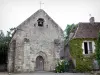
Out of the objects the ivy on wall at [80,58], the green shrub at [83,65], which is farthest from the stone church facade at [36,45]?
the green shrub at [83,65]

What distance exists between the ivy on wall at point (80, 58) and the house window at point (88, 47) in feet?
2.26

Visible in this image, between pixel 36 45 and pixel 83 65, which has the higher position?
pixel 36 45

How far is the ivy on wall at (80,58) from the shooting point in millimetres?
28641

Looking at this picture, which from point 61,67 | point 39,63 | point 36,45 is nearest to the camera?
point 61,67

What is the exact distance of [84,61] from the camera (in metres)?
28.9

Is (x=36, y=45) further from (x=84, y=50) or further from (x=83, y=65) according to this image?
(x=83, y=65)

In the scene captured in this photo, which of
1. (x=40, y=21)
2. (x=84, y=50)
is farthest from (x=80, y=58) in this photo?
(x=40, y=21)

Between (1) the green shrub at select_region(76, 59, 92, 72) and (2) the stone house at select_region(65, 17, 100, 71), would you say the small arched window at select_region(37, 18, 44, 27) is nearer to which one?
(2) the stone house at select_region(65, 17, 100, 71)

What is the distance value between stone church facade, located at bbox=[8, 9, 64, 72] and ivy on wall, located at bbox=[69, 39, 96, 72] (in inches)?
94.0

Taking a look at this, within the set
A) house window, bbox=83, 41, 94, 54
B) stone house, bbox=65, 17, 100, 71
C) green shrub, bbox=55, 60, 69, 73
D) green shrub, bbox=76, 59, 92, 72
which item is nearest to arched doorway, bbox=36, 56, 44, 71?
green shrub, bbox=55, 60, 69, 73

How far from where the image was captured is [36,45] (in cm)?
2889

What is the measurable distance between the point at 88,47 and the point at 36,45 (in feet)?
27.1

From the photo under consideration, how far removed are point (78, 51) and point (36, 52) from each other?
6.61 metres

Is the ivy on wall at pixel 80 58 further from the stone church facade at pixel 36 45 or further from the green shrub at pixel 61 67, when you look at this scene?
the stone church facade at pixel 36 45
